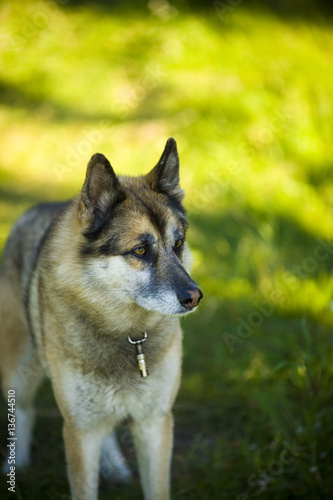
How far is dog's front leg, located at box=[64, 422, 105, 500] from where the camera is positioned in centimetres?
256

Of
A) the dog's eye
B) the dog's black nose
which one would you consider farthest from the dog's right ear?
the dog's black nose

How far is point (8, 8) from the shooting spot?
8.08m

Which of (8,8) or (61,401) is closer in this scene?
(61,401)

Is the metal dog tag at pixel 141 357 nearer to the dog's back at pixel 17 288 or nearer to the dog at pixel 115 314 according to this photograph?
the dog at pixel 115 314

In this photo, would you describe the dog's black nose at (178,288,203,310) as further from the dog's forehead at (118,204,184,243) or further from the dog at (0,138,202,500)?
the dog's forehead at (118,204,184,243)

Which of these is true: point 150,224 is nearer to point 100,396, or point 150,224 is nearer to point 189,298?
point 189,298

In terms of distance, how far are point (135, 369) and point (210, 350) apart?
191cm

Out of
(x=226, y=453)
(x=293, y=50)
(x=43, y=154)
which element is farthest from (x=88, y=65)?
(x=226, y=453)

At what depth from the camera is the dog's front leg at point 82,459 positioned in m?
2.56

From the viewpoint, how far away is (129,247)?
8.16 feet

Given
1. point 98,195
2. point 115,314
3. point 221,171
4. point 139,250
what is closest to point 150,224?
point 139,250

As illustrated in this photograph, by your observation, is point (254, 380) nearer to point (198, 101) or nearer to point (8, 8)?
point (198, 101)

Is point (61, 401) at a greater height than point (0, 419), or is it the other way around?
point (61, 401)

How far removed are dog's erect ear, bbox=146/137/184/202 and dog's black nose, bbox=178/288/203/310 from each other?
79 centimetres
